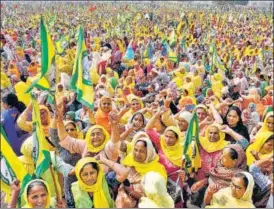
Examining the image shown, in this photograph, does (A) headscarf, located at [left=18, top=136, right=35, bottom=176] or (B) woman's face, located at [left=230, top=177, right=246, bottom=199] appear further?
(A) headscarf, located at [left=18, top=136, right=35, bottom=176]

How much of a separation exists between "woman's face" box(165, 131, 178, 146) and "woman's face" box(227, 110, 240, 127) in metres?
0.82

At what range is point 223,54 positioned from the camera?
35.7 feet

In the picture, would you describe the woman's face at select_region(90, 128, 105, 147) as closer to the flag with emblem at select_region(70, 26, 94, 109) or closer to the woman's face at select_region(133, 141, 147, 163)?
the woman's face at select_region(133, 141, 147, 163)

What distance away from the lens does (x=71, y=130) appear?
407 cm

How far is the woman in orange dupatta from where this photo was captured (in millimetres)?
4734

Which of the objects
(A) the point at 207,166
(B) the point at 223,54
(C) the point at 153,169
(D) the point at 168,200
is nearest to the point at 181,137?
(A) the point at 207,166

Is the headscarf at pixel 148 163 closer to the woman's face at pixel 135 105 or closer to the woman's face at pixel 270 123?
the woman's face at pixel 270 123

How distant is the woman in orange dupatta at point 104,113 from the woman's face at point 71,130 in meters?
0.65

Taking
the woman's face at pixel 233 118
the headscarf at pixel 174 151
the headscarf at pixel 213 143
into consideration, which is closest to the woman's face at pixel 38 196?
the headscarf at pixel 174 151

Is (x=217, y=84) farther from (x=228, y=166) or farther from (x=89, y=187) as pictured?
(x=89, y=187)

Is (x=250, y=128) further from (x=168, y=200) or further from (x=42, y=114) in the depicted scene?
(x=168, y=200)

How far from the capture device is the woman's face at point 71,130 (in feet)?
13.3

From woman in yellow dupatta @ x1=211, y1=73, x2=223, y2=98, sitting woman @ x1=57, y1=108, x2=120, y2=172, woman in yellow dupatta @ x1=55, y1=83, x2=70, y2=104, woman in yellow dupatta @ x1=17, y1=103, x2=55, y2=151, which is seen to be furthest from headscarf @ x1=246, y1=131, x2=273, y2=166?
woman in yellow dupatta @ x1=211, y1=73, x2=223, y2=98

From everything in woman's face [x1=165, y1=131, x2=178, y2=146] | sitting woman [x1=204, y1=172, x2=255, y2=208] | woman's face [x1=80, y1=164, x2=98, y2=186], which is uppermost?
woman's face [x1=165, y1=131, x2=178, y2=146]
